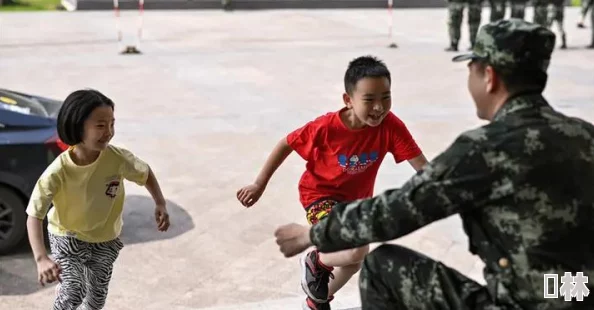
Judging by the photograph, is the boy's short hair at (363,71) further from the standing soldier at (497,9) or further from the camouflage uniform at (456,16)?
the standing soldier at (497,9)

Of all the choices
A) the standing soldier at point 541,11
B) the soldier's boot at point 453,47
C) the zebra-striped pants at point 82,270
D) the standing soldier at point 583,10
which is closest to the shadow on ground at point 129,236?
the zebra-striped pants at point 82,270

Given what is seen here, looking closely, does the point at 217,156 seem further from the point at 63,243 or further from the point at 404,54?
the point at 404,54

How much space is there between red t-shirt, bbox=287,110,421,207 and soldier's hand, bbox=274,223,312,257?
102 centimetres

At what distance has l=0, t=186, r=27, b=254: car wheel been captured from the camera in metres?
5.83

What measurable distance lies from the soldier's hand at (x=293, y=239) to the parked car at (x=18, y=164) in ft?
10.1

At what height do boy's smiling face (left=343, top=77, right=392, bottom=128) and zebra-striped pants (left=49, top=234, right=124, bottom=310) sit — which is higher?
boy's smiling face (left=343, top=77, right=392, bottom=128)

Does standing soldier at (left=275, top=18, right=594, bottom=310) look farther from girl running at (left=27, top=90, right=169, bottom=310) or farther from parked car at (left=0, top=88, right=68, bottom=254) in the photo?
parked car at (left=0, top=88, right=68, bottom=254)

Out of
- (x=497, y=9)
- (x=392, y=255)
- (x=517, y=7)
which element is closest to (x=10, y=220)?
(x=392, y=255)

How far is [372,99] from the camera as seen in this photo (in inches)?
153

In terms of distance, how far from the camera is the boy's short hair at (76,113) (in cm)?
369

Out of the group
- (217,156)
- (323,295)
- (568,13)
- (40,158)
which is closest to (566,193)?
(323,295)

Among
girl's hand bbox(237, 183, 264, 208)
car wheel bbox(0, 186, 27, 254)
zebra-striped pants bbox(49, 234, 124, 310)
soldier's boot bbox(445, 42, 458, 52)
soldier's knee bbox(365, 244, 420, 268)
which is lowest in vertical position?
soldier's boot bbox(445, 42, 458, 52)

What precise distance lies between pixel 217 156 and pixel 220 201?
4.61 ft

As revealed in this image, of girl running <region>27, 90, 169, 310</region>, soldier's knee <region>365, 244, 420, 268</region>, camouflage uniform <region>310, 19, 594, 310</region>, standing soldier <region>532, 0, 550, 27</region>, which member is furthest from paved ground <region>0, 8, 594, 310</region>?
camouflage uniform <region>310, 19, 594, 310</region>
